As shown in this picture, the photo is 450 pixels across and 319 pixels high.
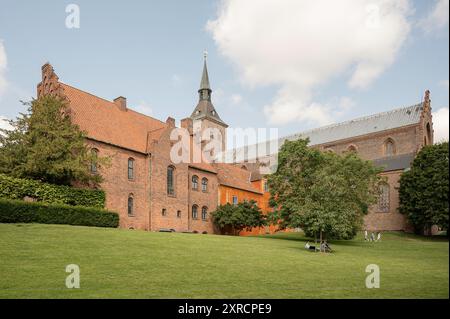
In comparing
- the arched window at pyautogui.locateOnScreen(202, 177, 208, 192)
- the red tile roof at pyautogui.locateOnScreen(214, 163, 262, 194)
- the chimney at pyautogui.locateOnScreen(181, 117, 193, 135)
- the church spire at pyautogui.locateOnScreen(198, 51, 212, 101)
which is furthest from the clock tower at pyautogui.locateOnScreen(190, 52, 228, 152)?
the arched window at pyautogui.locateOnScreen(202, 177, 208, 192)

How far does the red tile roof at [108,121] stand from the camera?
35594mm

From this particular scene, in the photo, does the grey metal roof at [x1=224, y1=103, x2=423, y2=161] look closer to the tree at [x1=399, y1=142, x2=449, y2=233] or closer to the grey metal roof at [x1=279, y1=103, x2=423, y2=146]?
the grey metal roof at [x1=279, y1=103, x2=423, y2=146]

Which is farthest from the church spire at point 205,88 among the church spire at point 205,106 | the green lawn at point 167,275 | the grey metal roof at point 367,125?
the green lawn at point 167,275

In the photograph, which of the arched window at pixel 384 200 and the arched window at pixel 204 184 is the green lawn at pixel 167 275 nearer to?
the arched window at pixel 204 184

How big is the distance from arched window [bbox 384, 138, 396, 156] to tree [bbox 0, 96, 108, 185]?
45706mm

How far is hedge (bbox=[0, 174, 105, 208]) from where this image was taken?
26.8 metres

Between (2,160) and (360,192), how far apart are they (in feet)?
103

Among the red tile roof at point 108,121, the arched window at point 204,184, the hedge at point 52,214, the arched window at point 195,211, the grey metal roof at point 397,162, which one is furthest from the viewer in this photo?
the grey metal roof at point 397,162

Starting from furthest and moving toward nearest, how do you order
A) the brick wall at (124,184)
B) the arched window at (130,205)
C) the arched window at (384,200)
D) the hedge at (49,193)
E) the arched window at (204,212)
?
the arched window at (384,200), the arched window at (204,212), the arched window at (130,205), the brick wall at (124,184), the hedge at (49,193)

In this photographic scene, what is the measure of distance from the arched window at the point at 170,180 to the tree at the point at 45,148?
36.5 ft

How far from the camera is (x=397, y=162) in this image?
55.2 m

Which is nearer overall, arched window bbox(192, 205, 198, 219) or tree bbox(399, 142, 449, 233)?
tree bbox(399, 142, 449, 233)

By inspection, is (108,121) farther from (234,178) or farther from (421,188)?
(421,188)
